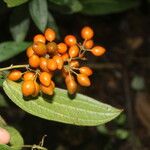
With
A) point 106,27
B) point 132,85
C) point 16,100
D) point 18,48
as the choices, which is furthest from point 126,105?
point 16,100

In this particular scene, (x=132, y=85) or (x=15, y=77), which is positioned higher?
(x=15, y=77)

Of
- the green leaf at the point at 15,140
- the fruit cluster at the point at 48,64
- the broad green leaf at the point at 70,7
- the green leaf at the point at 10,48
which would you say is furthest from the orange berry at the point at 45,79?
the broad green leaf at the point at 70,7

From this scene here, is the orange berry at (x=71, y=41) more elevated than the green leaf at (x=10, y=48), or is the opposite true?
the orange berry at (x=71, y=41)

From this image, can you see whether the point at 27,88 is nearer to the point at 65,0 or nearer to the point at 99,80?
the point at 65,0

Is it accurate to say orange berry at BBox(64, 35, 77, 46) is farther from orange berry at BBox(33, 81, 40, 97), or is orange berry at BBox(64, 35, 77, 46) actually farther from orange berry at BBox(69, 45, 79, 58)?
orange berry at BBox(33, 81, 40, 97)

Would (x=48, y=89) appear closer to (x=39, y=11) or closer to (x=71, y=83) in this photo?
(x=71, y=83)

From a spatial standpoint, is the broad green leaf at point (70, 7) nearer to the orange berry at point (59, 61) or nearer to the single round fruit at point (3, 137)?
the orange berry at point (59, 61)
